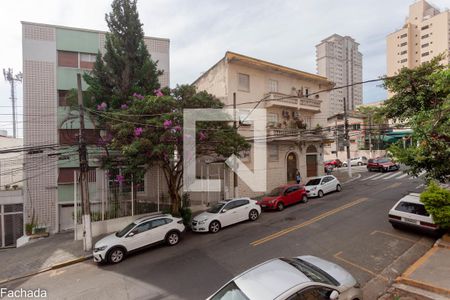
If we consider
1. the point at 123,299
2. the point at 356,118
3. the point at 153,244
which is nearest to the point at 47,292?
the point at 123,299

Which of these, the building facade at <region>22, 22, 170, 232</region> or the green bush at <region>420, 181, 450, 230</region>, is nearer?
the green bush at <region>420, 181, 450, 230</region>

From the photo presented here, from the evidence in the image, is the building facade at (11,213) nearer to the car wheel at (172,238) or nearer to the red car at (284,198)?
the car wheel at (172,238)

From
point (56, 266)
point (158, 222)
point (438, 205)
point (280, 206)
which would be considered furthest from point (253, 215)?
point (56, 266)

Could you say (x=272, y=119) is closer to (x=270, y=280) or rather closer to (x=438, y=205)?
(x=438, y=205)

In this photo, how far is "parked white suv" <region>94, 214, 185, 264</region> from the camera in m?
8.95

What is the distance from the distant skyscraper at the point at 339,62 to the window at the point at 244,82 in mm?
85008

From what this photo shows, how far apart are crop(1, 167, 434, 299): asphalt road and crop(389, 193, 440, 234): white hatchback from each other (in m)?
0.46

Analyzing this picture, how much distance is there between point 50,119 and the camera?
610 inches

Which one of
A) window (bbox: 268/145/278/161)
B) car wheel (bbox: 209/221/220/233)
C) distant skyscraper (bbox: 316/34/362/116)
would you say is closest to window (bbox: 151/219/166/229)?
car wheel (bbox: 209/221/220/233)

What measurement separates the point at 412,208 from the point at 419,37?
9268 centimetres

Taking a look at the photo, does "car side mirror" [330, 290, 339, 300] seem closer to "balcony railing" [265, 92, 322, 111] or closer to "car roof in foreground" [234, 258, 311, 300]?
"car roof in foreground" [234, 258, 311, 300]

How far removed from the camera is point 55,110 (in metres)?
15.7

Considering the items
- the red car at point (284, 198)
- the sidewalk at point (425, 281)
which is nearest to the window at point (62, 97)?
the red car at point (284, 198)

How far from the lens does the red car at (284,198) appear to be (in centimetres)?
1418
